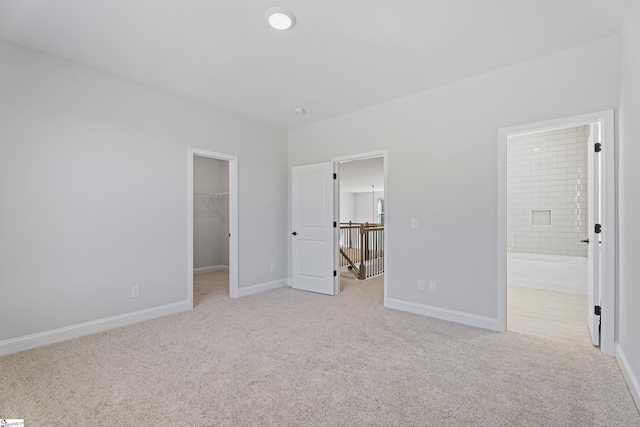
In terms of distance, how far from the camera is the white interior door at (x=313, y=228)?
4555 mm

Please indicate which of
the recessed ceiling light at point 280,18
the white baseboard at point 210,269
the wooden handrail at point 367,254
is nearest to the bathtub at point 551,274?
the wooden handrail at point 367,254

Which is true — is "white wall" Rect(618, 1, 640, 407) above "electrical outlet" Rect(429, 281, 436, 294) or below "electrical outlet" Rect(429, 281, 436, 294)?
above

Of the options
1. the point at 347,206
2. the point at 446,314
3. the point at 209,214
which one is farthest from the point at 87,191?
the point at 347,206

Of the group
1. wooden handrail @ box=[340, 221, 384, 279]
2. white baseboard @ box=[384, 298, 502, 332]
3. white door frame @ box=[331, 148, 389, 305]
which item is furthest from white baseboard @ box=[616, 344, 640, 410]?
wooden handrail @ box=[340, 221, 384, 279]

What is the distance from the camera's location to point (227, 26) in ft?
7.73

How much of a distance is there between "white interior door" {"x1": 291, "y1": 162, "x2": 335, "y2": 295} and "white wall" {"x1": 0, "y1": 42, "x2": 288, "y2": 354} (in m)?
1.43

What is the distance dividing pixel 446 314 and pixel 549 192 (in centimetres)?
362

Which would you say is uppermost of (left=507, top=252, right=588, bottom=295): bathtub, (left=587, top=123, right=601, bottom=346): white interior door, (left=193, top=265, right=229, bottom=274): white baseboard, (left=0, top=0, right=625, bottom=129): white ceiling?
(left=0, top=0, right=625, bottom=129): white ceiling

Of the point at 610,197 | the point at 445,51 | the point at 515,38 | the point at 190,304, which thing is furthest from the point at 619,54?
the point at 190,304

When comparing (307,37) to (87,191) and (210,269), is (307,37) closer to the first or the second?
(87,191)

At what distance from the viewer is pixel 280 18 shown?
2238mm

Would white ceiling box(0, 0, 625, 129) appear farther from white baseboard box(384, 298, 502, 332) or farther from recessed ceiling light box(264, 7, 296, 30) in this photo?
white baseboard box(384, 298, 502, 332)

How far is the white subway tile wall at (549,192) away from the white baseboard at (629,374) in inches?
135

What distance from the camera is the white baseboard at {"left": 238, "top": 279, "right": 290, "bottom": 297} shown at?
4434mm
